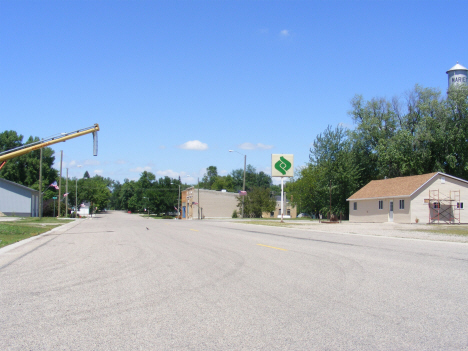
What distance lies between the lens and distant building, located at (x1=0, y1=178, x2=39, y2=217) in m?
58.3

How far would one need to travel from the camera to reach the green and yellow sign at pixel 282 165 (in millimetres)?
43406

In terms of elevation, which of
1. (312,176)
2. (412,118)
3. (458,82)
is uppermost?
(458,82)

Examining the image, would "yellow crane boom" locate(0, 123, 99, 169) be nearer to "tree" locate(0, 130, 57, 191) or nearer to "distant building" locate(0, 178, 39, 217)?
"distant building" locate(0, 178, 39, 217)

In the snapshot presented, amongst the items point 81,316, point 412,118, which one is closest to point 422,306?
point 81,316

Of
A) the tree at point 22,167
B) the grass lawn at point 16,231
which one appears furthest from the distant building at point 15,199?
the grass lawn at point 16,231

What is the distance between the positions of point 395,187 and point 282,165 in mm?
12895

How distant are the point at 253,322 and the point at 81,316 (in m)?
2.44

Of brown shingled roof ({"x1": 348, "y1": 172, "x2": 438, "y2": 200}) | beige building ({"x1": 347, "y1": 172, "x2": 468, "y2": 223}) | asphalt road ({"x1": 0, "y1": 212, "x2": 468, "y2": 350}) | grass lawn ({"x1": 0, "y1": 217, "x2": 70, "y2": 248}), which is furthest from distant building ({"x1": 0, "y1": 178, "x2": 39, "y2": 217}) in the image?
asphalt road ({"x1": 0, "y1": 212, "x2": 468, "y2": 350})

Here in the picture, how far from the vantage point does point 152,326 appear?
5355 mm

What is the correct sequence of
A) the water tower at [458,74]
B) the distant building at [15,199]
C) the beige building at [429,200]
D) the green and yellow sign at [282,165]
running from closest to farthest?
the beige building at [429,200]
the green and yellow sign at [282,165]
the water tower at [458,74]
the distant building at [15,199]

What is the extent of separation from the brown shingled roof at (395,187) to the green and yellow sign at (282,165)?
10934 millimetres

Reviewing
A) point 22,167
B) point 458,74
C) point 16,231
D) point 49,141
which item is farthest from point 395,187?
point 22,167

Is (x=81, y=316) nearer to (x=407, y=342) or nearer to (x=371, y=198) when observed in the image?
(x=407, y=342)

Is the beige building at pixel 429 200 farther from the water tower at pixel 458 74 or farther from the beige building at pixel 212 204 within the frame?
Result: the beige building at pixel 212 204
